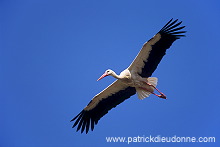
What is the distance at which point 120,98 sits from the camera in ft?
41.9

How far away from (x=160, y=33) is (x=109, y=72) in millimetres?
1534

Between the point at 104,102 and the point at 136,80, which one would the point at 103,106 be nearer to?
the point at 104,102

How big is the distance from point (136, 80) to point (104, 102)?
101cm

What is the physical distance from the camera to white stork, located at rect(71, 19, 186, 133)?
12.2 meters

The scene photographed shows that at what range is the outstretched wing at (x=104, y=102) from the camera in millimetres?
12738

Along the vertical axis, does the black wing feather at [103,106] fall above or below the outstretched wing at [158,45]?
below

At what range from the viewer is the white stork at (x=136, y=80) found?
12.2 meters

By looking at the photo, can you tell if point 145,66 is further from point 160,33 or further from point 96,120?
point 96,120

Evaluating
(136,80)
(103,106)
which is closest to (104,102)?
(103,106)

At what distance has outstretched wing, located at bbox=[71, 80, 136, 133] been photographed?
41.8 ft

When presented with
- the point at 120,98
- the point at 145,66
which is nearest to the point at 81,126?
the point at 120,98

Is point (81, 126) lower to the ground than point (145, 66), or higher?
lower

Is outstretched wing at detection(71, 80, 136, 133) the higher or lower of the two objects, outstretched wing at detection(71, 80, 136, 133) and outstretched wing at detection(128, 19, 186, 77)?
the lower

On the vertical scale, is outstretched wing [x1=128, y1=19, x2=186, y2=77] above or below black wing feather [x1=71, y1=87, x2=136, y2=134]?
above
